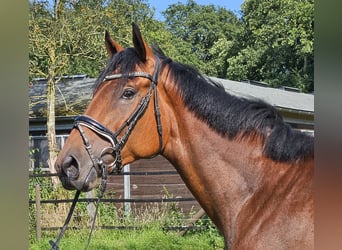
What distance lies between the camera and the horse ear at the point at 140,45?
2.10 metres

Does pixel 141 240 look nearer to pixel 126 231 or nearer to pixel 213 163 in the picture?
pixel 126 231

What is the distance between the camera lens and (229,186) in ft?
6.64

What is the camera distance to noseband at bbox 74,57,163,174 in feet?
6.64

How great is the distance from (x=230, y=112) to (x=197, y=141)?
7.9 inches

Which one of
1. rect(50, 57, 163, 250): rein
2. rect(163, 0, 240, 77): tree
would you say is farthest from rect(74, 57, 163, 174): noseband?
rect(163, 0, 240, 77): tree

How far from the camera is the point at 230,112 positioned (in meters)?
2.08

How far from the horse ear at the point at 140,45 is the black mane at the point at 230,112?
3cm

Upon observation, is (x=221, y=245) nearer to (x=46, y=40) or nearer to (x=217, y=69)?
(x=46, y=40)

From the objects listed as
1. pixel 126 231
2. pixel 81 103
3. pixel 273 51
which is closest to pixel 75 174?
pixel 126 231

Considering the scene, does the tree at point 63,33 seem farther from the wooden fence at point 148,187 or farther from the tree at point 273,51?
the tree at point 273,51

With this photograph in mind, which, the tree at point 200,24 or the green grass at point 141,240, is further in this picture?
the tree at point 200,24

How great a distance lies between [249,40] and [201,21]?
42.9 feet

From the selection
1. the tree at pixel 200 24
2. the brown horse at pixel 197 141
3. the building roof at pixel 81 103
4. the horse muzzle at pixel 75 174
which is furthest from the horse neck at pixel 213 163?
the tree at pixel 200 24
